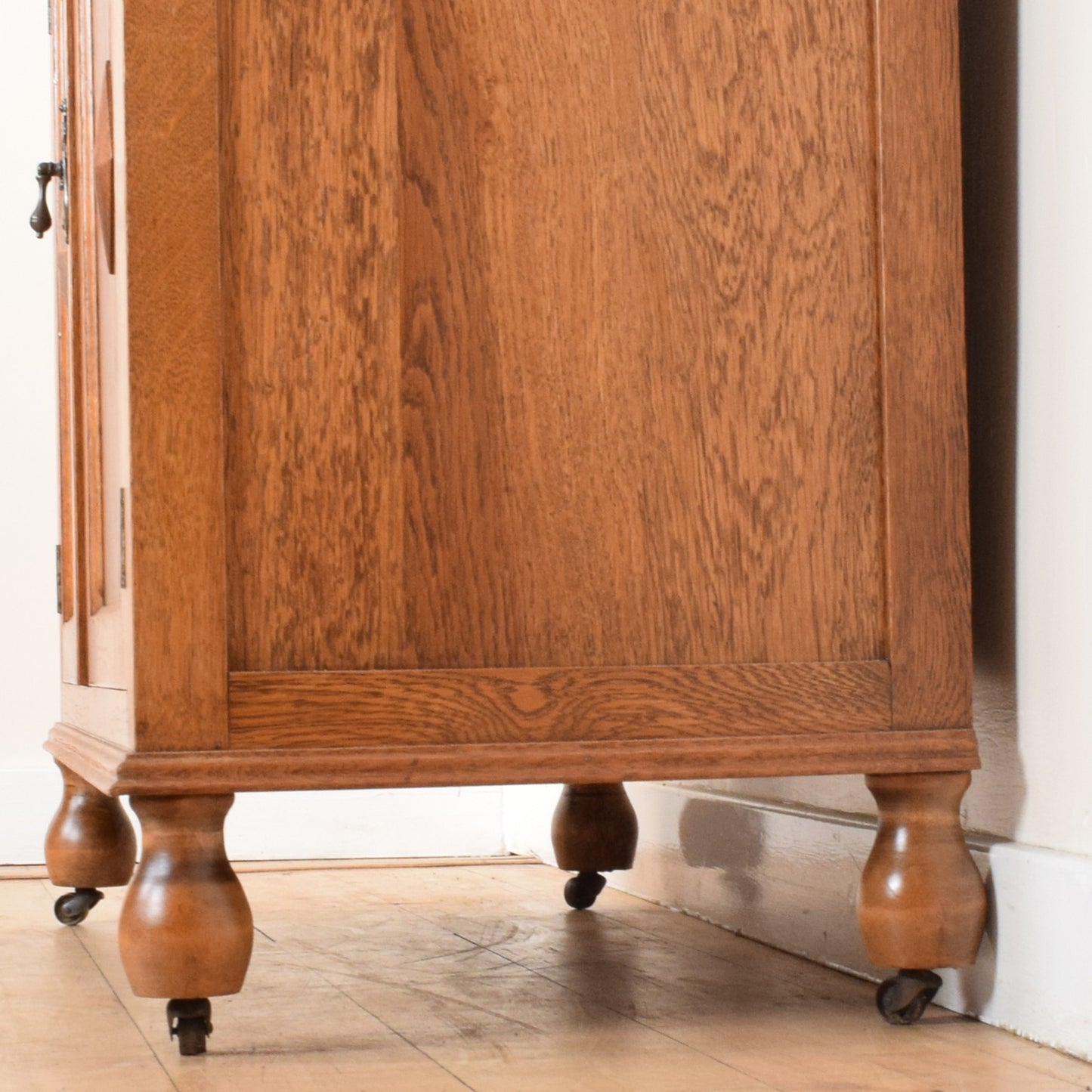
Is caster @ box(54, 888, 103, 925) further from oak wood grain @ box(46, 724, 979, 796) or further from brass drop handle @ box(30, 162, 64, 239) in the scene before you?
brass drop handle @ box(30, 162, 64, 239)

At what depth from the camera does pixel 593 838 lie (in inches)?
56.4

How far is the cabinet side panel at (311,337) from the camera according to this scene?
866mm

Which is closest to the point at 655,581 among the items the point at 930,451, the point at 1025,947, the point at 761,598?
the point at 761,598

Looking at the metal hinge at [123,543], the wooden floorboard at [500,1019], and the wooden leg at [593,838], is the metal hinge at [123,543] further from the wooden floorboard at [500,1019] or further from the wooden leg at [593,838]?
the wooden leg at [593,838]

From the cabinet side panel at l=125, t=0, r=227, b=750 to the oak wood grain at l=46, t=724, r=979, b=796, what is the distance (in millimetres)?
17

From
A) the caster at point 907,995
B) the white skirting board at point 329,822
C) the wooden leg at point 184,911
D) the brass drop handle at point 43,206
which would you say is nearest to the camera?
the wooden leg at point 184,911

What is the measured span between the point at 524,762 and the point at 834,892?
35 cm

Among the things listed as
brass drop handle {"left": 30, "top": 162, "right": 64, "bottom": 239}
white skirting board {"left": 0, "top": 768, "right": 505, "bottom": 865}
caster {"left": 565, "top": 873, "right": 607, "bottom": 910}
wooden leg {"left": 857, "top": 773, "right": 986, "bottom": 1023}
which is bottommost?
white skirting board {"left": 0, "top": 768, "right": 505, "bottom": 865}

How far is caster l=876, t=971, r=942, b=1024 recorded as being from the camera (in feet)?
3.05

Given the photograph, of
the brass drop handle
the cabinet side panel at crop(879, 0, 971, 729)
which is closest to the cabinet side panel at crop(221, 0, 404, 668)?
the cabinet side panel at crop(879, 0, 971, 729)

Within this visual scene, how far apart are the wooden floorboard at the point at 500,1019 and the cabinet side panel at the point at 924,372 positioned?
20 centimetres

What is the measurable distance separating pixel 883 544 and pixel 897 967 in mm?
248

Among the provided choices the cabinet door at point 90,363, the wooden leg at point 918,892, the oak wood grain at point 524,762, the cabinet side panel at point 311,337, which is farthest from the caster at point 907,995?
the cabinet door at point 90,363

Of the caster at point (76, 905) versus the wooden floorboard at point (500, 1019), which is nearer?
the wooden floorboard at point (500, 1019)
